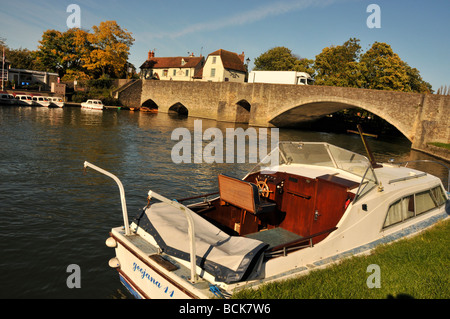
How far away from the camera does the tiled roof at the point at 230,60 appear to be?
63909 millimetres

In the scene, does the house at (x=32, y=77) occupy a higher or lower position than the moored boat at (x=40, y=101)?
higher

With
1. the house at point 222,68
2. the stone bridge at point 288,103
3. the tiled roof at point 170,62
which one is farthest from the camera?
the tiled roof at point 170,62

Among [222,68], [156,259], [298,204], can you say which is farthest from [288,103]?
[156,259]

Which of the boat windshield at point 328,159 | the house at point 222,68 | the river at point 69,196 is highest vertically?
the house at point 222,68

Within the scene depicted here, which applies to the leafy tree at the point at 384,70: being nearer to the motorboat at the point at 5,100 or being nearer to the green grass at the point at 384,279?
the green grass at the point at 384,279

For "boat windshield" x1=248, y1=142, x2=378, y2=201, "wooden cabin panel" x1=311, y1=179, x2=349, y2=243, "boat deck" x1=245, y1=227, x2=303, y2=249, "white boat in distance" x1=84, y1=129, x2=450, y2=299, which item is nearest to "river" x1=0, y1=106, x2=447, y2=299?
"white boat in distance" x1=84, y1=129, x2=450, y2=299

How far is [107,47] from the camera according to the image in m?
59.1

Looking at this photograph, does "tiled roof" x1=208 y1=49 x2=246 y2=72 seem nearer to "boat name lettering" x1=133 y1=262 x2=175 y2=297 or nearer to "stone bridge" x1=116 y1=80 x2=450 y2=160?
"stone bridge" x1=116 y1=80 x2=450 y2=160

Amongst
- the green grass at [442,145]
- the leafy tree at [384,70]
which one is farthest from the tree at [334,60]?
the green grass at [442,145]

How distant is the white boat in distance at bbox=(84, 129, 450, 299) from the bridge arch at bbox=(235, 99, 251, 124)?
39682 millimetres

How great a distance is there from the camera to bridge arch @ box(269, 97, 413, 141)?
34.4 meters

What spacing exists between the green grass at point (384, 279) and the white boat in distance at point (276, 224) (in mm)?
210

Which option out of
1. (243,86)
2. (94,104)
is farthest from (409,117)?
(94,104)

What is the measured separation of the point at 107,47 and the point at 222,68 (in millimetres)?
20759
